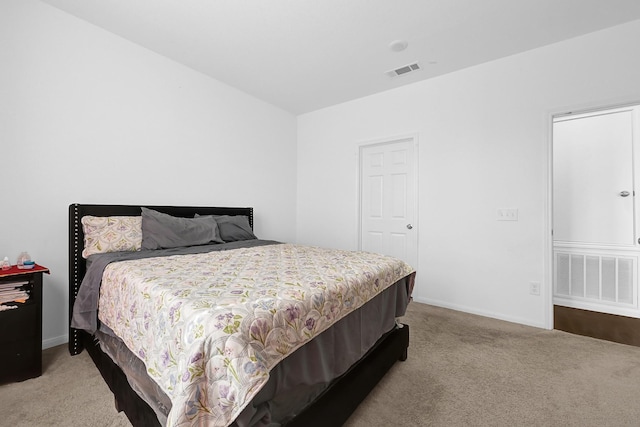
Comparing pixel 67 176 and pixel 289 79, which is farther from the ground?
pixel 289 79

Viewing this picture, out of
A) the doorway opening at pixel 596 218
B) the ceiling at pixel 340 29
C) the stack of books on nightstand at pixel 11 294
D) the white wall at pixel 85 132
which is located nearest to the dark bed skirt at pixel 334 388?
the stack of books on nightstand at pixel 11 294

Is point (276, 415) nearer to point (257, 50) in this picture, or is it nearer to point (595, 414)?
point (595, 414)

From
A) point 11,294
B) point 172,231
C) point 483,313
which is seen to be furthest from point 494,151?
point 11,294

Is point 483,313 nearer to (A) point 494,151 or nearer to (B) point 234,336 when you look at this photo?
(A) point 494,151

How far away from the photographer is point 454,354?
214cm

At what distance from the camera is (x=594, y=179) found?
10.7 feet

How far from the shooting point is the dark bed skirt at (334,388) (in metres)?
1.19

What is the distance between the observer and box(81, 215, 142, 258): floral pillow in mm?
2182

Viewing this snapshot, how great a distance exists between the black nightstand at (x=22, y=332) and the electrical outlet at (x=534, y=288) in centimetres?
392

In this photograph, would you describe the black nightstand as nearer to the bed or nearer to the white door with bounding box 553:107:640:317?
the bed

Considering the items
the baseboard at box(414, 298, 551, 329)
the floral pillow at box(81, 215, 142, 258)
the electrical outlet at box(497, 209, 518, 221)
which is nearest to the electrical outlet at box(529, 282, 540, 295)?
the baseboard at box(414, 298, 551, 329)

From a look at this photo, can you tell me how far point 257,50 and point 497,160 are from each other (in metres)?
2.66

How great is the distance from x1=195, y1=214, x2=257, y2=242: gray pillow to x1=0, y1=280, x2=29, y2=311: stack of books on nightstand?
1385 millimetres

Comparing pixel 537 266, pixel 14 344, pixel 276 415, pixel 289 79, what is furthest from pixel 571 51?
pixel 14 344
